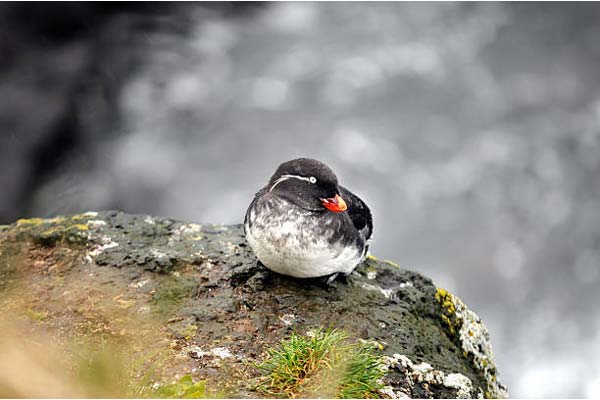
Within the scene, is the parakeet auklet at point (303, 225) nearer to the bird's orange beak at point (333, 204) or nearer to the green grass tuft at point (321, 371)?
the bird's orange beak at point (333, 204)

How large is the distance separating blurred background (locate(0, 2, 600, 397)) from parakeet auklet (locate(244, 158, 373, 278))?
6.52m

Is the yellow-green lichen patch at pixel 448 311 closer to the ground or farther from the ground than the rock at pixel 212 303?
farther from the ground

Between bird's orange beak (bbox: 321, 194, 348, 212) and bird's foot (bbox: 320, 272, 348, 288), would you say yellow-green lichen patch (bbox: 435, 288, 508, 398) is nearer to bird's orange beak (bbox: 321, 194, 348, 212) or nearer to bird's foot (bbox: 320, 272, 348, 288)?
bird's foot (bbox: 320, 272, 348, 288)

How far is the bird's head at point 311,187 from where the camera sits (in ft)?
17.7

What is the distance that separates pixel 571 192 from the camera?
524 inches

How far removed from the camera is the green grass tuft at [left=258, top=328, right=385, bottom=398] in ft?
14.0

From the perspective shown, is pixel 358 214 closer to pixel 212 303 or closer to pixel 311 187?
pixel 311 187

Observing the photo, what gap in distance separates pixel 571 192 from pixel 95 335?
36.2ft

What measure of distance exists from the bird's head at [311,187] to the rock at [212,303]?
778mm

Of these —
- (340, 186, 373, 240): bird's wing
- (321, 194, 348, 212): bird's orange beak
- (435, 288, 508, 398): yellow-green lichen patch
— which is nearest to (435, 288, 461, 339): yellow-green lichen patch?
(435, 288, 508, 398): yellow-green lichen patch

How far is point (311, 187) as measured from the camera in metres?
5.41

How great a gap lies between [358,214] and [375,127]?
7.85 meters

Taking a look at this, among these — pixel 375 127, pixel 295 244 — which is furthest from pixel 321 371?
pixel 375 127

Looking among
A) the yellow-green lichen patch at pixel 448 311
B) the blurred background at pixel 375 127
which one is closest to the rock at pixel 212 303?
the yellow-green lichen patch at pixel 448 311
